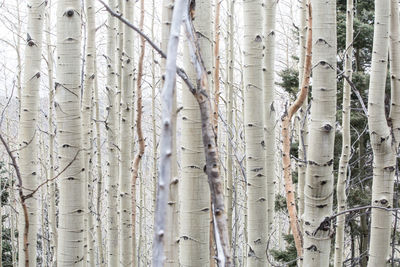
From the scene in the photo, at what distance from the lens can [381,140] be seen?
2.22 m

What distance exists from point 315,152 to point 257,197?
69 cm

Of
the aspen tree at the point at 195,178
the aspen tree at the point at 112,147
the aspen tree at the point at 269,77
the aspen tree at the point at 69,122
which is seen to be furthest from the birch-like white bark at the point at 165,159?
the aspen tree at the point at 112,147

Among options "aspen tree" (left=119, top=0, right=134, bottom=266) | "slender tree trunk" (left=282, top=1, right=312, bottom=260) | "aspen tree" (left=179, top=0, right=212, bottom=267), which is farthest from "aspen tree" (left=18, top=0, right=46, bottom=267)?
"slender tree trunk" (left=282, top=1, right=312, bottom=260)

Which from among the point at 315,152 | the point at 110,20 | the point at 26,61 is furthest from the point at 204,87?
the point at 110,20

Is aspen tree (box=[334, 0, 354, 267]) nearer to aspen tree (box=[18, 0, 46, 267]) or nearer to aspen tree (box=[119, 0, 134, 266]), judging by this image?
aspen tree (box=[119, 0, 134, 266])

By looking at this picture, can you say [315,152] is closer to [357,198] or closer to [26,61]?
[26,61]

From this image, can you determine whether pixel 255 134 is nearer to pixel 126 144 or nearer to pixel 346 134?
pixel 346 134

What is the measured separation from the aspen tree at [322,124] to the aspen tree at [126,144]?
6.71 feet

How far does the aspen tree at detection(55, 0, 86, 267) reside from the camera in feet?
6.51

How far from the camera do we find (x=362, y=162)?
6262 millimetres

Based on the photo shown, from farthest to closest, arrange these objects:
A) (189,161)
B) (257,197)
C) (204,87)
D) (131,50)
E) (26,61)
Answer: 1. (131,50)
2. (26,61)
3. (257,197)
4. (189,161)
5. (204,87)

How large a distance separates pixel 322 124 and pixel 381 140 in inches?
26.4

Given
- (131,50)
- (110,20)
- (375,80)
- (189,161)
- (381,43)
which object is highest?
(110,20)

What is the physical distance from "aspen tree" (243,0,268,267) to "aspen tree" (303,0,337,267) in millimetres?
566
